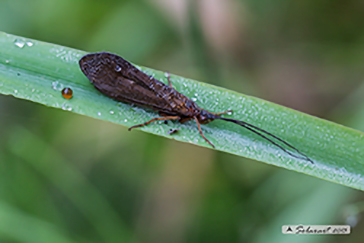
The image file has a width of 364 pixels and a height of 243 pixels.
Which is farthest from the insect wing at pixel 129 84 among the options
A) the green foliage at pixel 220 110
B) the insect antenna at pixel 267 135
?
the insect antenna at pixel 267 135

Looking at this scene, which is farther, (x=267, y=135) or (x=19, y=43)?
(x=267, y=135)

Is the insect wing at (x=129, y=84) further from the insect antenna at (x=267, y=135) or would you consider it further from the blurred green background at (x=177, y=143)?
the blurred green background at (x=177, y=143)

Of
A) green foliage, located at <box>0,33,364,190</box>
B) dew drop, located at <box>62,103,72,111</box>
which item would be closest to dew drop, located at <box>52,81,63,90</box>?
green foliage, located at <box>0,33,364,190</box>

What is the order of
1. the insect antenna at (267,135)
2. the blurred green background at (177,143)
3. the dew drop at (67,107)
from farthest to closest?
the blurred green background at (177,143), the insect antenna at (267,135), the dew drop at (67,107)

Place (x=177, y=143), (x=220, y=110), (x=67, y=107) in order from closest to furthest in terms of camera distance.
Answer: (x=67, y=107) → (x=220, y=110) → (x=177, y=143)

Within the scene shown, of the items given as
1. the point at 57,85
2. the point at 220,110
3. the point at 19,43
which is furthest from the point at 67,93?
the point at 220,110

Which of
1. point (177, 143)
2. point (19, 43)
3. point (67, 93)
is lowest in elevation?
point (19, 43)

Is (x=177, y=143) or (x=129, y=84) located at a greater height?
(x=177, y=143)

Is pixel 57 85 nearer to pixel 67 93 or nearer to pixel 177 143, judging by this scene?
pixel 67 93
